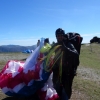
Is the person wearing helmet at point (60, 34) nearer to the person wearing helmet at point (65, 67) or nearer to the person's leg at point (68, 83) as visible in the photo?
the person wearing helmet at point (65, 67)

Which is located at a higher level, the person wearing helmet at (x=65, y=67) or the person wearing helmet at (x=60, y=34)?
the person wearing helmet at (x=60, y=34)

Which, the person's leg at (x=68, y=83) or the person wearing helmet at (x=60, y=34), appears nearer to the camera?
the person wearing helmet at (x=60, y=34)

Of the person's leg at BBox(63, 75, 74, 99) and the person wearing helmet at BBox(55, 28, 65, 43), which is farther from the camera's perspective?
the person's leg at BBox(63, 75, 74, 99)

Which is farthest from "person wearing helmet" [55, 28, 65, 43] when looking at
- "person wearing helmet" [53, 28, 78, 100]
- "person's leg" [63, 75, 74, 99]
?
"person's leg" [63, 75, 74, 99]

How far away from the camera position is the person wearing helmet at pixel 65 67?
535 centimetres

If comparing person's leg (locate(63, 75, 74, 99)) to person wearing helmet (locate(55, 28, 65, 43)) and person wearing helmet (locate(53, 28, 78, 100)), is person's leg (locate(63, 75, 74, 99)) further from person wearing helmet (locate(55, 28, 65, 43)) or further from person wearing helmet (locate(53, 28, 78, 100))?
person wearing helmet (locate(55, 28, 65, 43))

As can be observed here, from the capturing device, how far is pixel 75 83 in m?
9.88

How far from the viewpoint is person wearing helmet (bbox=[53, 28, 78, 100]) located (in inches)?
211

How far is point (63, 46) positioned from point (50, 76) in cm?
127

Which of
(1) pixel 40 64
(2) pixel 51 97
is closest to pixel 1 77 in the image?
(1) pixel 40 64

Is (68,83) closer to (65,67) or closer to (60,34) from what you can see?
(65,67)

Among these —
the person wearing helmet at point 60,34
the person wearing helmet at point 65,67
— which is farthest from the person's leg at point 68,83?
the person wearing helmet at point 60,34

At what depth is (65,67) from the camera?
219 inches

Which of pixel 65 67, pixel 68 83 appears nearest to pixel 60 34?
pixel 65 67
